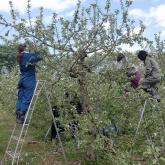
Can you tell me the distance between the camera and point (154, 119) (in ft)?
26.1

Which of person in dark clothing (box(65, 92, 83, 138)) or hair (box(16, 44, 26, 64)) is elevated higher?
hair (box(16, 44, 26, 64))

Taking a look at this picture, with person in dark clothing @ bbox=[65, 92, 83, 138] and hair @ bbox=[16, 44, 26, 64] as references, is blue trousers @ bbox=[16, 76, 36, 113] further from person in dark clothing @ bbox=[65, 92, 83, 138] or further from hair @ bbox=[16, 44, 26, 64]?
person in dark clothing @ bbox=[65, 92, 83, 138]

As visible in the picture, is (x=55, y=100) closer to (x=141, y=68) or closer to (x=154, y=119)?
(x=154, y=119)

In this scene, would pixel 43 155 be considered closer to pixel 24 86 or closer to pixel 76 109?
pixel 76 109

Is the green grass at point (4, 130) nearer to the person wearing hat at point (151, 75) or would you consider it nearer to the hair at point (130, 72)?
the hair at point (130, 72)

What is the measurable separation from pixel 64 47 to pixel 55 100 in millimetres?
1508

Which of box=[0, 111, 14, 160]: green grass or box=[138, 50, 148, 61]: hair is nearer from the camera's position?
box=[138, 50, 148, 61]: hair

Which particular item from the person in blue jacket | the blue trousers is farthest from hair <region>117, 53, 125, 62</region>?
the blue trousers

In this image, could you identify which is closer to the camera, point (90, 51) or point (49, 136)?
point (90, 51)

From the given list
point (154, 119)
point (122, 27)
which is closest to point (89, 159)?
point (154, 119)

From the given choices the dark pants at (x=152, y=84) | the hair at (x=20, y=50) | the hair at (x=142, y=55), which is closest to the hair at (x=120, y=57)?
the hair at (x=20, y=50)

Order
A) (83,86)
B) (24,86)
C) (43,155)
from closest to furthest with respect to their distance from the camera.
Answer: (83,86)
(43,155)
(24,86)

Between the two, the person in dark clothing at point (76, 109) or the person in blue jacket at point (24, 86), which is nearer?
the person in dark clothing at point (76, 109)

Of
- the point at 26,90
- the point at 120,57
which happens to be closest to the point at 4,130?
the point at 26,90
